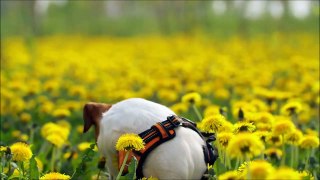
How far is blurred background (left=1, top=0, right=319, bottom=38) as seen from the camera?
11.4 meters

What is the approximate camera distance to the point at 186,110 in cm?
365

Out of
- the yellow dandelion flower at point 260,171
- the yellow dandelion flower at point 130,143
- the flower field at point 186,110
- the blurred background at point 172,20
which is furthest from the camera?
the blurred background at point 172,20

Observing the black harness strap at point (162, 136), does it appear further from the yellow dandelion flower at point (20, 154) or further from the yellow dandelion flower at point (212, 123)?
the yellow dandelion flower at point (20, 154)

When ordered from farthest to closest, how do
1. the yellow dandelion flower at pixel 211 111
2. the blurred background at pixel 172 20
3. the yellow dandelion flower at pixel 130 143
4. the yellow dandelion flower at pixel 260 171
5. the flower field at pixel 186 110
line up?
the blurred background at pixel 172 20, the yellow dandelion flower at pixel 211 111, the flower field at pixel 186 110, the yellow dandelion flower at pixel 130 143, the yellow dandelion flower at pixel 260 171

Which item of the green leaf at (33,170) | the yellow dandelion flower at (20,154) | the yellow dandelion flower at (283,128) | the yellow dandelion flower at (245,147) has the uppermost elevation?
the yellow dandelion flower at (283,128)

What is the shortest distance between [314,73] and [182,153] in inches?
125

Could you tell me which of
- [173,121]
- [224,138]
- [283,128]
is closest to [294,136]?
[283,128]

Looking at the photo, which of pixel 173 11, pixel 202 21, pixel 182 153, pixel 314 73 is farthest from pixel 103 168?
pixel 173 11

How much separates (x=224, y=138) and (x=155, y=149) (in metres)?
0.23

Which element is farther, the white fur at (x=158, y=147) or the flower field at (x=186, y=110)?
the flower field at (x=186, y=110)

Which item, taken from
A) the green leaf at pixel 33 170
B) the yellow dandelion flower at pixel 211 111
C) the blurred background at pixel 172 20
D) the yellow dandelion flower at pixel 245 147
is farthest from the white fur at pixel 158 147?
the blurred background at pixel 172 20

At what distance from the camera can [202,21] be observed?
1207cm

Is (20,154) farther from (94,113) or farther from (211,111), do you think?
(211,111)

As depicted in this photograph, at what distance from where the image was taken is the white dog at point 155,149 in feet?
6.30
